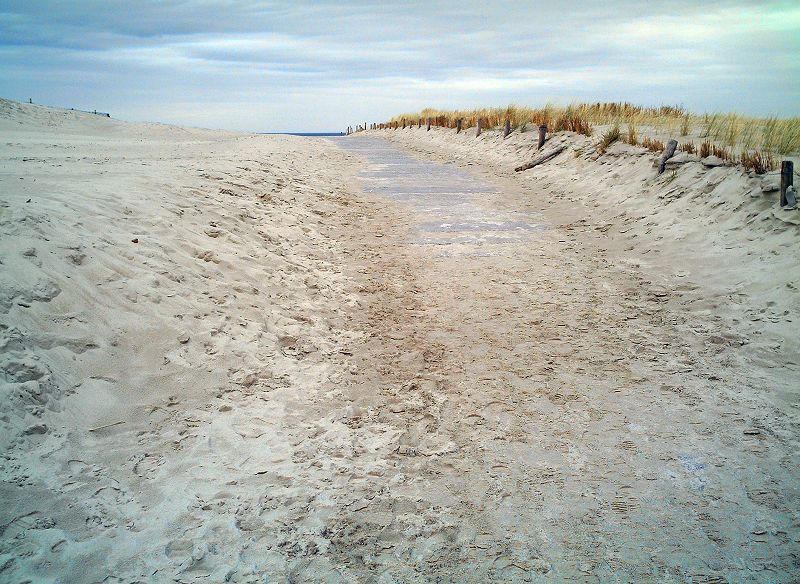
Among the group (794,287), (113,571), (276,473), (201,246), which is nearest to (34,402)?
(113,571)

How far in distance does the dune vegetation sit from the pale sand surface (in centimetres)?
151

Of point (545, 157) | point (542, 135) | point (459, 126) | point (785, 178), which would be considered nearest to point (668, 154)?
Answer: point (785, 178)

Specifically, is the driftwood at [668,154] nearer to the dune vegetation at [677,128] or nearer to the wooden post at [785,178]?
the dune vegetation at [677,128]

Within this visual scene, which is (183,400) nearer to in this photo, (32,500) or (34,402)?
(34,402)

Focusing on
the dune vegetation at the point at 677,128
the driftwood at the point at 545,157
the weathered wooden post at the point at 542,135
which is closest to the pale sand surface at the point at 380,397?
the dune vegetation at the point at 677,128

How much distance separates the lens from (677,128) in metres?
13.6

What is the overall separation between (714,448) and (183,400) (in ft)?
12.5

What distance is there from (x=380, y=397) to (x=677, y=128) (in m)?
13.4

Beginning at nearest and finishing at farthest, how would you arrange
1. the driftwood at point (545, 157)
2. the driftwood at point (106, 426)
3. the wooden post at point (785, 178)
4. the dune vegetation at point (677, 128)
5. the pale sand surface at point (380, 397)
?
the pale sand surface at point (380, 397), the driftwood at point (106, 426), the wooden post at point (785, 178), the dune vegetation at point (677, 128), the driftwood at point (545, 157)

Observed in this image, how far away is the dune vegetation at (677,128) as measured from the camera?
8.64 m

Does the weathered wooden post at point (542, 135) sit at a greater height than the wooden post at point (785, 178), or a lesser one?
greater

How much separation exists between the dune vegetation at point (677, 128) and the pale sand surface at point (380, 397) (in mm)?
1511

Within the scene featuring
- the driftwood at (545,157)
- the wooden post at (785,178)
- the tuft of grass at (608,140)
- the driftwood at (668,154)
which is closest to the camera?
the wooden post at (785,178)

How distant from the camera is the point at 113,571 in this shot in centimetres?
241
